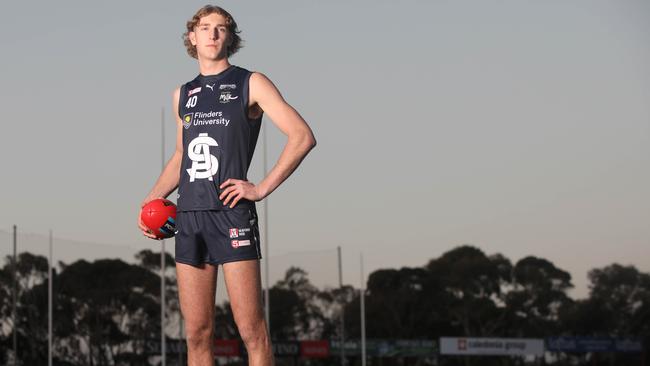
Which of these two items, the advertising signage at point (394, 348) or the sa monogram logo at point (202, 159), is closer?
the sa monogram logo at point (202, 159)

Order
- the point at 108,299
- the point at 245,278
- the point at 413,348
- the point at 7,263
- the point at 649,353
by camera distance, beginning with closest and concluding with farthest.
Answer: the point at 245,278 < the point at 7,263 < the point at 108,299 < the point at 413,348 < the point at 649,353

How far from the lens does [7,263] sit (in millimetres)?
29000

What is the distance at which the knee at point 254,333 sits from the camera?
4730 mm

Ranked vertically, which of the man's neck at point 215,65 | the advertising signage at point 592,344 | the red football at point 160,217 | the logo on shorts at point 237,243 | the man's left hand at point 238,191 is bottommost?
the advertising signage at point 592,344

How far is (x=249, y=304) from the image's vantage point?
15.5 feet

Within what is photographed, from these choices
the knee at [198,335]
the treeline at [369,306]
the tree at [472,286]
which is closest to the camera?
the knee at [198,335]

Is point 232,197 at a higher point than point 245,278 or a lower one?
higher

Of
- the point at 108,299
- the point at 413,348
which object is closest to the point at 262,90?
the point at 108,299

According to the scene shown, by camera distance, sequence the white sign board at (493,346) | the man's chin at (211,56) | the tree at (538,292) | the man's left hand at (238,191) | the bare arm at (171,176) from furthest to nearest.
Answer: the tree at (538,292), the white sign board at (493,346), the bare arm at (171,176), the man's chin at (211,56), the man's left hand at (238,191)

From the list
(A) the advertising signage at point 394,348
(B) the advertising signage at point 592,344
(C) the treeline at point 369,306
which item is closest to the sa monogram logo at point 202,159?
(C) the treeline at point 369,306

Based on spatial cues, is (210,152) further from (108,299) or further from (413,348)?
(413,348)

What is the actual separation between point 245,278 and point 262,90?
0.82 m

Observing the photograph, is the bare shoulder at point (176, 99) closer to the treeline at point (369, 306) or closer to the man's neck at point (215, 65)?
the man's neck at point (215, 65)

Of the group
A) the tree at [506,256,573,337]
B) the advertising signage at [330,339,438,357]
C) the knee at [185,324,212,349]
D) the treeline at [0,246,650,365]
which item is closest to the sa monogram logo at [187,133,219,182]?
the knee at [185,324,212,349]
